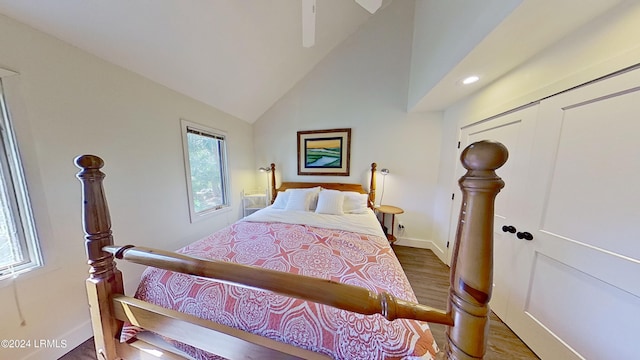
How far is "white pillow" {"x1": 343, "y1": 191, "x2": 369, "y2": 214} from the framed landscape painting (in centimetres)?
57

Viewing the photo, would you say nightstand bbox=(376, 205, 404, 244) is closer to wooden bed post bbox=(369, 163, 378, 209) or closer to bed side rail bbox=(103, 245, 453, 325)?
wooden bed post bbox=(369, 163, 378, 209)

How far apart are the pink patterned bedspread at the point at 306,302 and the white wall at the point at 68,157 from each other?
82 centimetres

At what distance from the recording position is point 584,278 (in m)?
1.11

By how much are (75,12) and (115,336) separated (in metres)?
2.00

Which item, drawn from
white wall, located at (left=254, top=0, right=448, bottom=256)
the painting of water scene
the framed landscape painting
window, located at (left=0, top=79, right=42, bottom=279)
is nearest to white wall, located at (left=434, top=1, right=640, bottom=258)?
white wall, located at (left=254, top=0, right=448, bottom=256)

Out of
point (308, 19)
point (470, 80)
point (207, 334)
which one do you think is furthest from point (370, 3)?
point (207, 334)

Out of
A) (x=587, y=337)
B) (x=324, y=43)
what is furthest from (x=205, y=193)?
(x=587, y=337)

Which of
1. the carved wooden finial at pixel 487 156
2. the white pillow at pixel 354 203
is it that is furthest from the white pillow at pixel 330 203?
the carved wooden finial at pixel 487 156

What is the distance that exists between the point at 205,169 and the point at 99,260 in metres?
2.10

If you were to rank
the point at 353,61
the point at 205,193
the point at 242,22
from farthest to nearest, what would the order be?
the point at 353,61 → the point at 205,193 → the point at 242,22

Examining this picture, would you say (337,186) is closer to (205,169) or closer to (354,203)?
(354,203)

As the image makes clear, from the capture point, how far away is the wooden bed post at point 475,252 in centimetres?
46

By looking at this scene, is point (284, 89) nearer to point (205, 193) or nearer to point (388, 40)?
point (388, 40)

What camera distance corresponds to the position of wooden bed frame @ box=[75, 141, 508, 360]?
48cm
